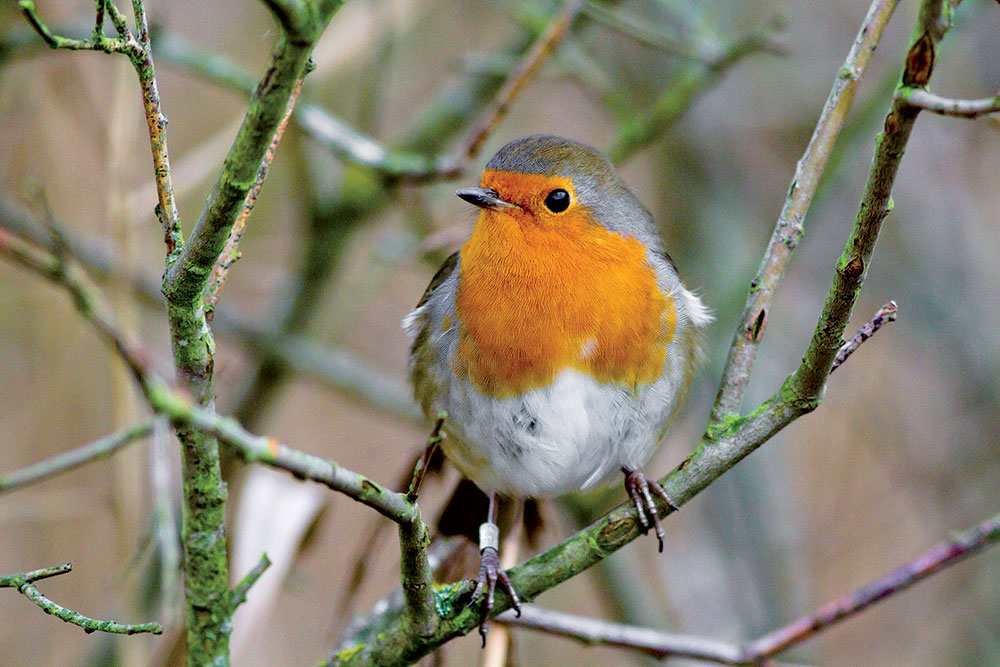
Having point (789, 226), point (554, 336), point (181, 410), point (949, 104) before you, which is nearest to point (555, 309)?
point (554, 336)

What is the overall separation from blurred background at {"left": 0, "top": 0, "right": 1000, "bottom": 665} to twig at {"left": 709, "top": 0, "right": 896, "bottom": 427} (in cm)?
129

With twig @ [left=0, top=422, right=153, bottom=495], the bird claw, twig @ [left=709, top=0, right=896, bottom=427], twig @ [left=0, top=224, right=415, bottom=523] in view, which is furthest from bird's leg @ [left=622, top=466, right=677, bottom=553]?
twig @ [left=0, top=422, right=153, bottom=495]

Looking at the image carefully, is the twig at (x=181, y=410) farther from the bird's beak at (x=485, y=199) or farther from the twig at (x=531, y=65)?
the twig at (x=531, y=65)

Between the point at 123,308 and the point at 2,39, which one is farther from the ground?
the point at 2,39

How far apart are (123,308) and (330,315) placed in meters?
1.34

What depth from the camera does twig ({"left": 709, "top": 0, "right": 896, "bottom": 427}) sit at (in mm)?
1866

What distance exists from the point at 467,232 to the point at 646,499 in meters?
1.50

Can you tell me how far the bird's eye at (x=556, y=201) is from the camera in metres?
2.69

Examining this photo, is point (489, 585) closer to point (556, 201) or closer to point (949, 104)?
point (556, 201)

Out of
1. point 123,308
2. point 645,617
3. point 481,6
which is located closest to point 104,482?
point 123,308

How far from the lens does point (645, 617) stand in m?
3.61

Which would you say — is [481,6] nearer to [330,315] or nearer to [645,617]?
[330,315]

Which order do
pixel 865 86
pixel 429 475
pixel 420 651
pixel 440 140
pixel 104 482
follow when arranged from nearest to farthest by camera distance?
pixel 420 651 → pixel 429 475 → pixel 440 140 → pixel 104 482 → pixel 865 86

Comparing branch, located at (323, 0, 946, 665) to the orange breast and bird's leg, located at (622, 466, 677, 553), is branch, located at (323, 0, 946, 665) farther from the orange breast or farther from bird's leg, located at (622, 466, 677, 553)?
the orange breast
